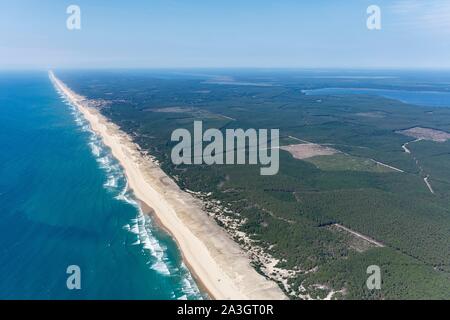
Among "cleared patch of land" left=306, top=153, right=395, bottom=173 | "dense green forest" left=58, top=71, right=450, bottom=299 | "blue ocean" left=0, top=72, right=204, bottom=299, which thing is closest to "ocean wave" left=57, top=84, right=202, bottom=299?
"blue ocean" left=0, top=72, right=204, bottom=299

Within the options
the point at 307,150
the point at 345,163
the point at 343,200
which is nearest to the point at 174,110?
the point at 307,150

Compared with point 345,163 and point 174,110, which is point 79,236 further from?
point 174,110

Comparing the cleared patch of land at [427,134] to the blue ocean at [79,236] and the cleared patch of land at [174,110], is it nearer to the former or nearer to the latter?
the cleared patch of land at [174,110]

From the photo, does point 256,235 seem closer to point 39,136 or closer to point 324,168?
point 324,168

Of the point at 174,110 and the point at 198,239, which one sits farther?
the point at 174,110

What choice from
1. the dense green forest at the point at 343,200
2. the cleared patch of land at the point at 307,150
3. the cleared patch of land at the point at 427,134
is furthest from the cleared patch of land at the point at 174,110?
the cleared patch of land at the point at 427,134

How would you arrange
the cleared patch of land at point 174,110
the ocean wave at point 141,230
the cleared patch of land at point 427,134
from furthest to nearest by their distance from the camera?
the cleared patch of land at point 174,110 < the cleared patch of land at point 427,134 < the ocean wave at point 141,230
